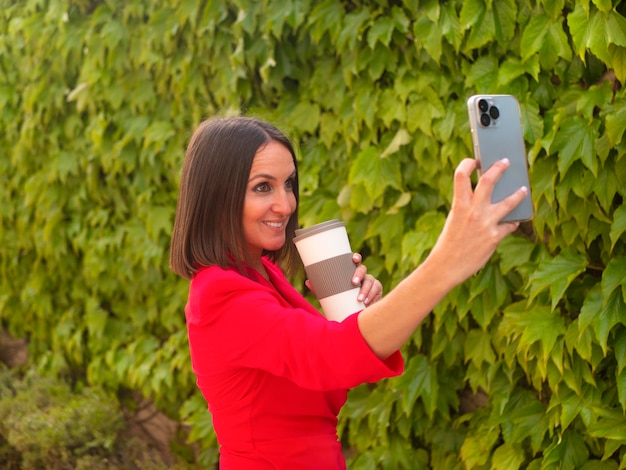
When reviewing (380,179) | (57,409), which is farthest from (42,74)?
(380,179)

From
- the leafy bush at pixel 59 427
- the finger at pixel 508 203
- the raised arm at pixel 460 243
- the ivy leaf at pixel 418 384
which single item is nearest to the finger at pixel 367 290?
the raised arm at pixel 460 243

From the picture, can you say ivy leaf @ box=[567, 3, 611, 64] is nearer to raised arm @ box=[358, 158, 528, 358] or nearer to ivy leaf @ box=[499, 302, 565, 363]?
ivy leaf @ box=[499, 302, 565, 363]

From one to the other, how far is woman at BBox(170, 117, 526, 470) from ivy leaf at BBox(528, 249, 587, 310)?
78cm

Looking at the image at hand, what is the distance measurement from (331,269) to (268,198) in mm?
184

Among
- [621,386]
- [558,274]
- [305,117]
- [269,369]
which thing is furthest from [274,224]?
[305,117]

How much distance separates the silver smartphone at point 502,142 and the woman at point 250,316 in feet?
1.05

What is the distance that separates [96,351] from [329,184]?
73.6 inches

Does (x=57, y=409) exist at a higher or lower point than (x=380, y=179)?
lower

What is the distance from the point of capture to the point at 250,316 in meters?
1.40

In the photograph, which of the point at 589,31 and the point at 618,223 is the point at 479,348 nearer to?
the point at 618,223

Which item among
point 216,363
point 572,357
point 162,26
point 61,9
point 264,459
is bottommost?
point 572,357

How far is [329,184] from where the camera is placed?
3043 mm

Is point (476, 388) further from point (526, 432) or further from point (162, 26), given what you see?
point (162, 26)

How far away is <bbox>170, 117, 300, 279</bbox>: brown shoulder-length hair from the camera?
1562 millimetres
